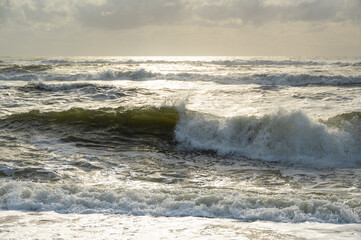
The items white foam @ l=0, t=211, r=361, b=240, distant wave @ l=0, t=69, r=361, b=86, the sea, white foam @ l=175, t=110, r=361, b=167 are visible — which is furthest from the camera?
distant wave @ l=0, t=69, r=361, b=86

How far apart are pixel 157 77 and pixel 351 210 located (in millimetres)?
23697

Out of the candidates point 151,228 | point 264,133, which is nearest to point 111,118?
point 264,133

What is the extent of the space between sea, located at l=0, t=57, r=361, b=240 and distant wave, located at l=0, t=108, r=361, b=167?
0.11 ft

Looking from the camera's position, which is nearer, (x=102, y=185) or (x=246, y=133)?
(x=102, y=185)

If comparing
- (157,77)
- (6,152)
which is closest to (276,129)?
(6,152)

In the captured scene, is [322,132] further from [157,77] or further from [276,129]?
[157,77]

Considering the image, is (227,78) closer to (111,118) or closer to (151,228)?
(111,118)

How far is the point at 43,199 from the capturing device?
5.14 meters

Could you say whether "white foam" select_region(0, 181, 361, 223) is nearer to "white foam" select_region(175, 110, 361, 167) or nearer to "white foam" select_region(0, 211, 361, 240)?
"white foam" select_region(0, 211, 361, 240)

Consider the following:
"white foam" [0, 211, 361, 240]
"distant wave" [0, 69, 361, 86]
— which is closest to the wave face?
"white foam" [0, 211, 361, 240]

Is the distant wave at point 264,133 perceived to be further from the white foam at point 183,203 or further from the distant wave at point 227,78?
the distant wave at point 227,78

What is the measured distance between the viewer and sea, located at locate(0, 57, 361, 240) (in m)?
4.31

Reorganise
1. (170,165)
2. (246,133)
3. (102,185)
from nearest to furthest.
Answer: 1. (102,185)
2. (170,165)
3. (246,133)

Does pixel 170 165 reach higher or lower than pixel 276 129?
lower
